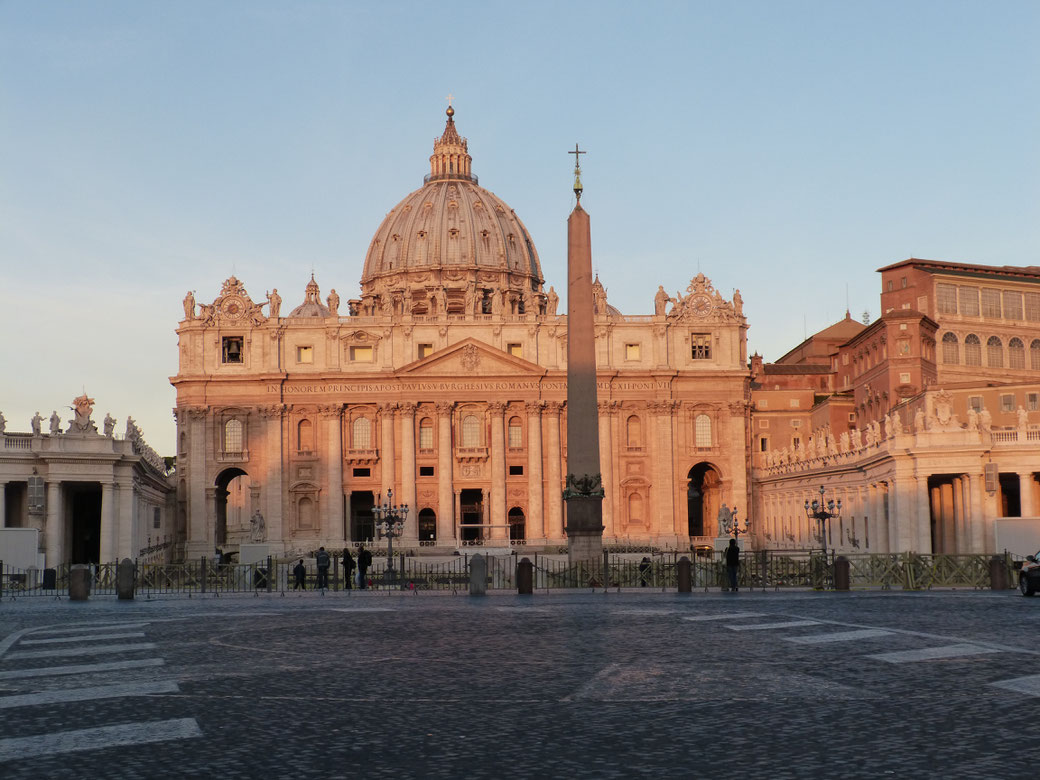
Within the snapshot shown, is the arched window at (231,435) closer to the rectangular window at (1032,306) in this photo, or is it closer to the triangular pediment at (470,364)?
the triangular pediment at (470,364)

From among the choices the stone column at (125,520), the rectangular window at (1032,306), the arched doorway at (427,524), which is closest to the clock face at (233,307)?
the arched doorway at (427,524)

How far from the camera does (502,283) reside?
121 metres

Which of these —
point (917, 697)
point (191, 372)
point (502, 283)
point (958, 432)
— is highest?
point (502, 283)

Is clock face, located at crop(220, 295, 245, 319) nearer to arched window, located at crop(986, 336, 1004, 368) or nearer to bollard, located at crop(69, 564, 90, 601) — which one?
arched window, located at crop(986, 336, 1004, 368)

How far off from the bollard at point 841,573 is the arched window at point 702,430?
5578 centimetres

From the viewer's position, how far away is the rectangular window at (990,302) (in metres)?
80.4

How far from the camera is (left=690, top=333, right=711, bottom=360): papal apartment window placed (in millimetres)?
91438

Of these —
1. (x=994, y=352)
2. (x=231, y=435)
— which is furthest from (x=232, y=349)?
(x=994, y=352)

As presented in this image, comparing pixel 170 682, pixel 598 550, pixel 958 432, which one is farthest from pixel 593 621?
pixel 958 432

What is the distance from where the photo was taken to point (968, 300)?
80.1 m

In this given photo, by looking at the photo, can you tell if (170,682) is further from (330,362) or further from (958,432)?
(330,362)

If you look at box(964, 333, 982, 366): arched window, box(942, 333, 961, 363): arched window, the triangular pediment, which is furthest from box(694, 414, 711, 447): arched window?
box(964, 333, 982, 366): arched window

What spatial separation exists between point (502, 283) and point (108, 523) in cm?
6759

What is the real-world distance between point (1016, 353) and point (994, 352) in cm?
138
